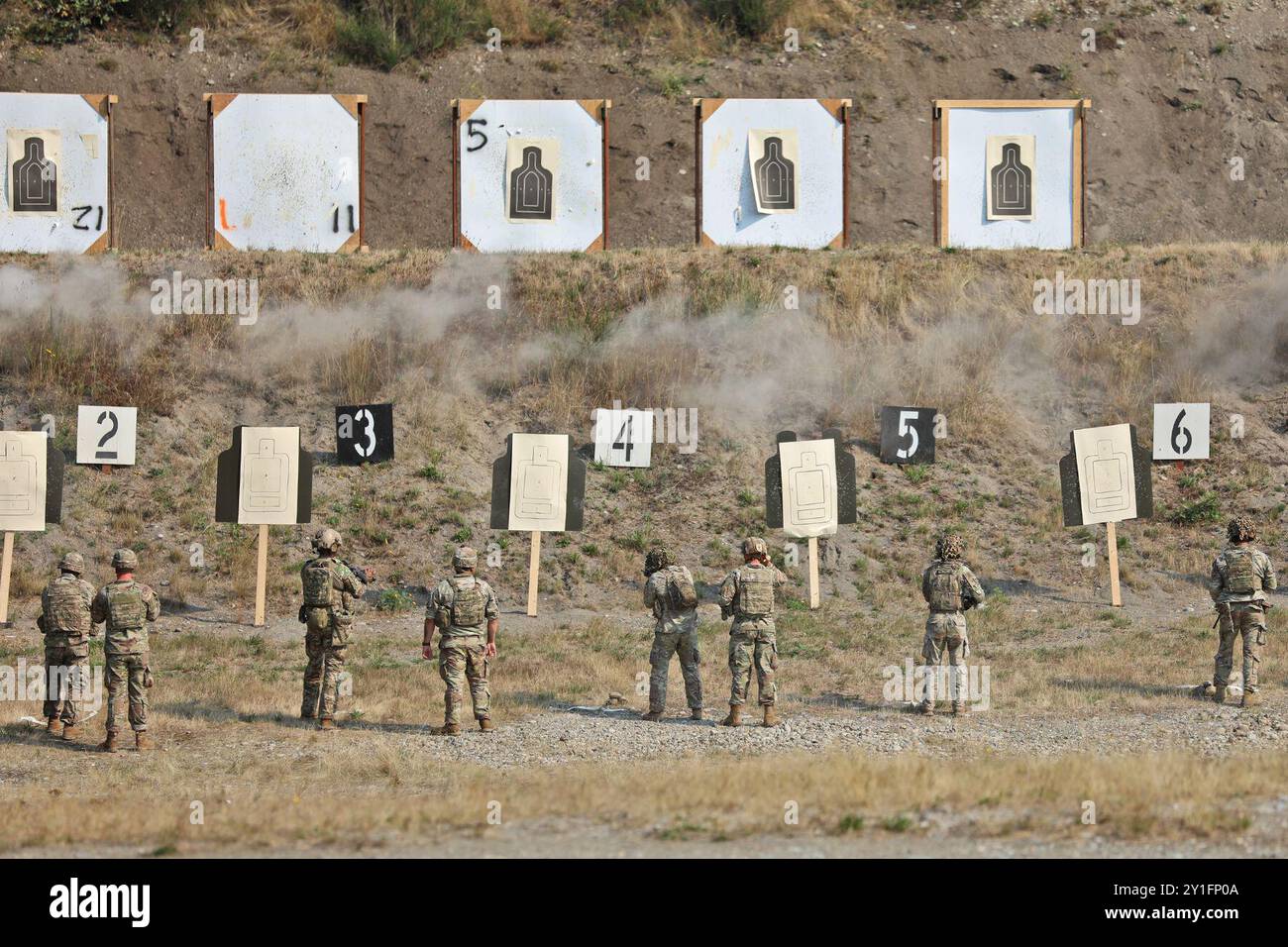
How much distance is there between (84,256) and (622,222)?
11136mm

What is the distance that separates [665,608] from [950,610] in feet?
9.61

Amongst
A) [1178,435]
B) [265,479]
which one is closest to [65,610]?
[265,479]

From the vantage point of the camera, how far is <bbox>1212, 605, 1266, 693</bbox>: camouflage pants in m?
16.4

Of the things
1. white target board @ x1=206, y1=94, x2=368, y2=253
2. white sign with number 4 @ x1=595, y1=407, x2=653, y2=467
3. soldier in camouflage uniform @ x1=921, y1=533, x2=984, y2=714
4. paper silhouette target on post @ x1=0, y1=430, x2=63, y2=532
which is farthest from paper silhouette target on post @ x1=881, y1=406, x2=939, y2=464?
paper silhouette target on post @ x1=0, y1=430, x2=63, y2=532

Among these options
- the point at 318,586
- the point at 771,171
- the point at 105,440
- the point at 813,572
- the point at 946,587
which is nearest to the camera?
the point at 318,586

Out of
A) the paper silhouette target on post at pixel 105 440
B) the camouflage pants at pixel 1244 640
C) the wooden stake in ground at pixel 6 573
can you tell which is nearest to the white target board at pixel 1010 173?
the camouflage pants at pixel 1244 640

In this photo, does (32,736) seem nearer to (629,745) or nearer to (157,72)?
(629,745)

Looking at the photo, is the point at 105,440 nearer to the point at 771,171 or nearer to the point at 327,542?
the point at 327,542

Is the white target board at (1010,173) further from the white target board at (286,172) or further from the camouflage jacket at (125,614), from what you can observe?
the camouflage jacket at (125,614)

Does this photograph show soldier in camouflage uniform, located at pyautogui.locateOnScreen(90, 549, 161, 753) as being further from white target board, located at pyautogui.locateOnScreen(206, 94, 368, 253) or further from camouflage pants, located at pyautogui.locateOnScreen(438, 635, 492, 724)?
white target board, located at pyautogui.locateOnScreen(206, 94, 368, 253)

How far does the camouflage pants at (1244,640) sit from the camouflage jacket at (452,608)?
23.8ft

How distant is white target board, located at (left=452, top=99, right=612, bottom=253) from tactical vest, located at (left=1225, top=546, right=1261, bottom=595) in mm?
14567

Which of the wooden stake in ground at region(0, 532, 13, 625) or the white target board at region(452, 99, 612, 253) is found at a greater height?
the white target board at region(452, 99, 612, 253)

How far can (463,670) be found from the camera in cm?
1580
